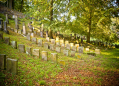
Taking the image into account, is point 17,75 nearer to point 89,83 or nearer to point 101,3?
point 89,83

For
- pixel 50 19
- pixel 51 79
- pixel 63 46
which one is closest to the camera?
pixel 51 79

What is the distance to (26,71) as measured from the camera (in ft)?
13.6

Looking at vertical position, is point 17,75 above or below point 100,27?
below

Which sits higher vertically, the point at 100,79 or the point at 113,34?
the point at 113,34

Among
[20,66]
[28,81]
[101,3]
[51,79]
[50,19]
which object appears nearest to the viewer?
[28,81]

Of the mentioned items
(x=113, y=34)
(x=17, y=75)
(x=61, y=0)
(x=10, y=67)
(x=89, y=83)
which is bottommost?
(x=89, y=83)

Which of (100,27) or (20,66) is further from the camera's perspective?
(100,27)

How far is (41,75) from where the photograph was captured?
4.11 meters

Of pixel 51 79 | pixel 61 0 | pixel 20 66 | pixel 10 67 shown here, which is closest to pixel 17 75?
pixel 10 67

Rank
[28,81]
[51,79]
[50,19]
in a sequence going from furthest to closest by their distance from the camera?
[50,19] < [51,79] < [28,81]

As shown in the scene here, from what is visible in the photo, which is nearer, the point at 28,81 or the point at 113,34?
the point at 28,81

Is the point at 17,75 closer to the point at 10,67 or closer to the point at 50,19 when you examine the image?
the point at 10,67

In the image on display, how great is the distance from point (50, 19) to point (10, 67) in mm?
9679

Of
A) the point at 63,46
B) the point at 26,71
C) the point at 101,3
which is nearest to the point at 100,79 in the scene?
the point at 26,71
